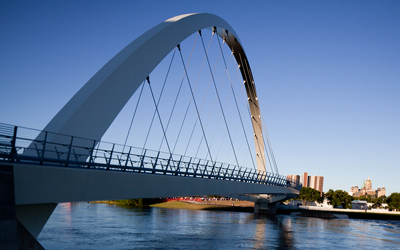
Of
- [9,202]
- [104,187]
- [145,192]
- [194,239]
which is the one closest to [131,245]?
[194,239]

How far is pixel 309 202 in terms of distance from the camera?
10719cm

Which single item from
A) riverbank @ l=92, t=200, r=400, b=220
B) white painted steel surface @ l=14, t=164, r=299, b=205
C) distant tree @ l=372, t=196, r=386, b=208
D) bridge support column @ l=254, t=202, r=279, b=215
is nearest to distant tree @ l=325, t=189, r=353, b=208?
riverbank @ l=92, t=200, r=400, b=220

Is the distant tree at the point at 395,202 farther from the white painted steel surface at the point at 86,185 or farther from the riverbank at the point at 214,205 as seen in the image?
the white painted steel surface at the point at 86,185

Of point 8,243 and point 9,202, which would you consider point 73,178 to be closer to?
point 9,202

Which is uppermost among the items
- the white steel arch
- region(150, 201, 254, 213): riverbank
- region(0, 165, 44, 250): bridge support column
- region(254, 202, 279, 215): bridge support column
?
the white steel arch

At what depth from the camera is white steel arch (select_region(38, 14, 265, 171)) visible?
13164mm

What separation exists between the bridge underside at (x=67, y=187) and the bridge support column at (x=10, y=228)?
1015mm

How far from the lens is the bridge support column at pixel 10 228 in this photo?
296 inches

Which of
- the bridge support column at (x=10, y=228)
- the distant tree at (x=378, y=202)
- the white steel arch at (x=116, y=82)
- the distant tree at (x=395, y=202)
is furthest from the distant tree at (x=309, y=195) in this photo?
the bridge support column at (x=10, y=228)

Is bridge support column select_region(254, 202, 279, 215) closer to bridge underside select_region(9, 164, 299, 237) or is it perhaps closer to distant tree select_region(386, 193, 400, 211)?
distant tree select_region(386, 193, 400, 211)

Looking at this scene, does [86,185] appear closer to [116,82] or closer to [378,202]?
[116,82]

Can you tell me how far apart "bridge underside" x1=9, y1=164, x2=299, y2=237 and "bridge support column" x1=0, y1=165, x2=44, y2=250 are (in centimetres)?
101

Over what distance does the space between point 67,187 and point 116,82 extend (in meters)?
5.53

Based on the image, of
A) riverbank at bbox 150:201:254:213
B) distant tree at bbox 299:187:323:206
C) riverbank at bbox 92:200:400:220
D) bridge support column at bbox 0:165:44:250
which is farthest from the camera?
distant tree at bbox 299:187:323:206
